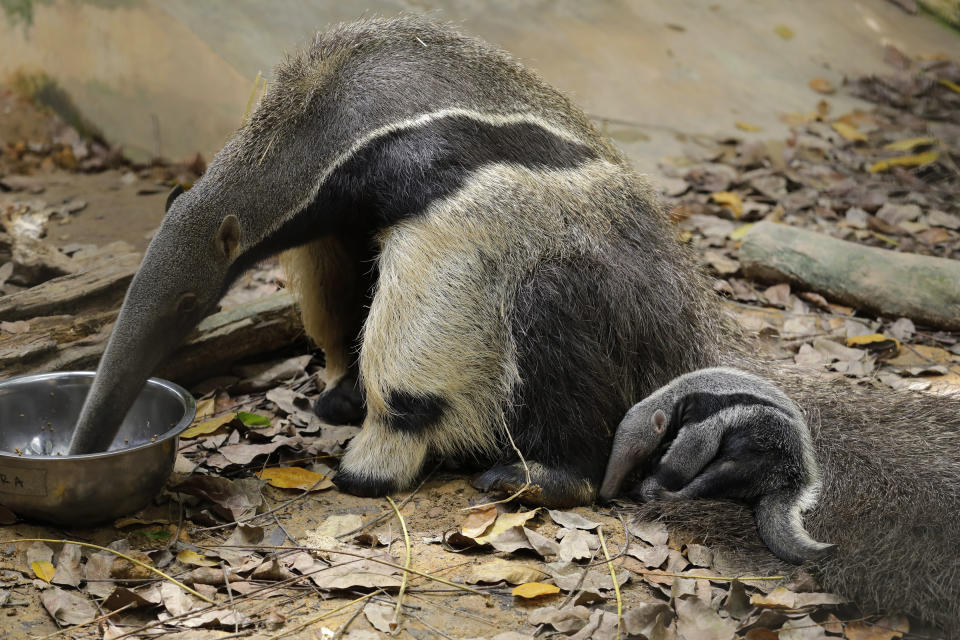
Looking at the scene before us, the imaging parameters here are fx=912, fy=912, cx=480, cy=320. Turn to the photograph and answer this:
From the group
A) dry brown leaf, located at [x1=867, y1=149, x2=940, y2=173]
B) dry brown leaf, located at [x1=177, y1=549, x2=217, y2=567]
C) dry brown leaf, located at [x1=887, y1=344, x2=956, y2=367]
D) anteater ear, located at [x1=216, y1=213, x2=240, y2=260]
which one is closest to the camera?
dry brown leaf, located at [x1=177, y1=549, x2=217, y2=567]

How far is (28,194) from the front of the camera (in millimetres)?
8453

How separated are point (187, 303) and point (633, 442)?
7.32 feet

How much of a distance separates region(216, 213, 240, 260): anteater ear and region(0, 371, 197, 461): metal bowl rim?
702 millimetres

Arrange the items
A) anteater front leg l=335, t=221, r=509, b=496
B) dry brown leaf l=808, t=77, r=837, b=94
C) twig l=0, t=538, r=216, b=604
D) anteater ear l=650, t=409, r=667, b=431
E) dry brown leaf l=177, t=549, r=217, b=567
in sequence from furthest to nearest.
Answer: dry brown leaf l=808, t=77, r=837, b=94 < anteater ear l=650, t=409, r=667, b=431 < anteater front leg l=335, t=221, r=509, b=496 < dry brown leaf l=177, t=549, r=217, b=567 < twig l=0, t=538, r=216, b=604

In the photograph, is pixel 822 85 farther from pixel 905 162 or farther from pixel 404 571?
pixel 404 571

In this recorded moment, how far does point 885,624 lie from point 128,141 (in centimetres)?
898

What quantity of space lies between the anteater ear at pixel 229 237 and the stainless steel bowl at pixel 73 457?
730mm

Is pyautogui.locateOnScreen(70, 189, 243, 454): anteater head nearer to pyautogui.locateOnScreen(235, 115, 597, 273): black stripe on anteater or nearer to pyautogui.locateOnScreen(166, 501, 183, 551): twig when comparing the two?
pyautogui.locateOnScreen(235, 115, 597, 273): black stripe on anteater

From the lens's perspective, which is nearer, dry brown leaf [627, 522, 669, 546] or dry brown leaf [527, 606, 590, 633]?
dry brown leaf [527, 606, 590, 633]

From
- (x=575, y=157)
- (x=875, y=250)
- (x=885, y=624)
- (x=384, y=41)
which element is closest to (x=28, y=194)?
(x=384, y=41)

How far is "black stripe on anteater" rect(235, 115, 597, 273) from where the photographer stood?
13.6ft

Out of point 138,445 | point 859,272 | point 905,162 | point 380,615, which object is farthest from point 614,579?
point 905,162

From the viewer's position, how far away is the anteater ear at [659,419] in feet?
14.7

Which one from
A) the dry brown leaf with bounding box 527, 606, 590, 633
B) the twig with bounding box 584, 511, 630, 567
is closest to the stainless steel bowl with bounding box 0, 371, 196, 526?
the dry brown leaf with bounding box 527, 606, 590, 633
